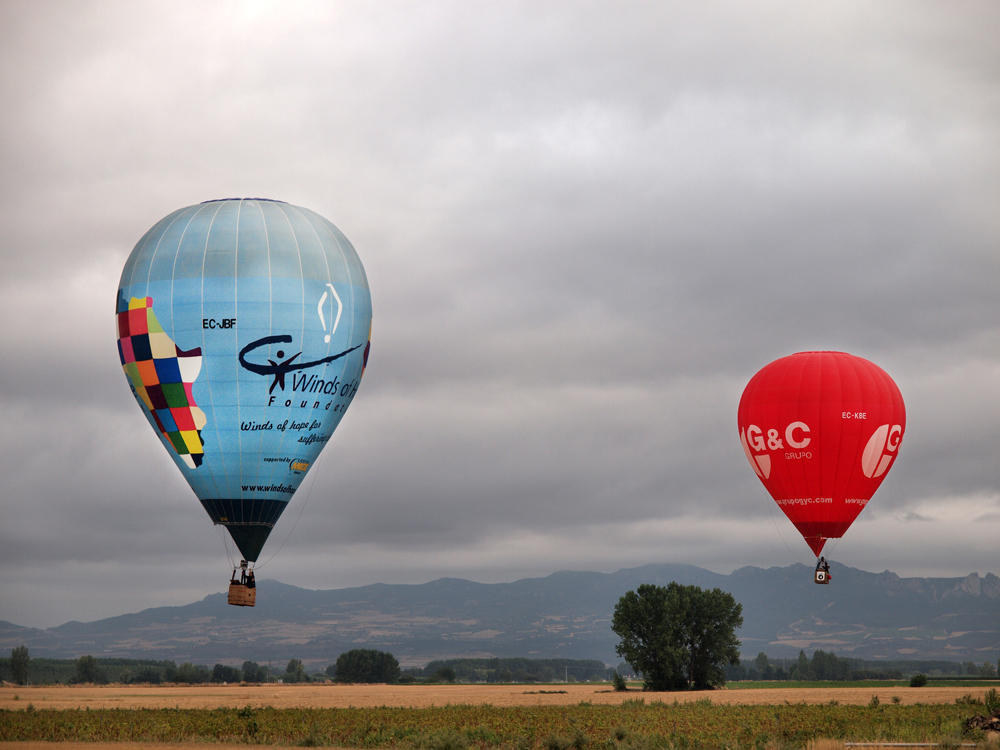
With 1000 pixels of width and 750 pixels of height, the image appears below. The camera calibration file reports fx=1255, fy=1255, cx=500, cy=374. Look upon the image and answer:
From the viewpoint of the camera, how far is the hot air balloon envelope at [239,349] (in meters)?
57.2

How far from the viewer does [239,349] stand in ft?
187

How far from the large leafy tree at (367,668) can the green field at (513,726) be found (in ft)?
344

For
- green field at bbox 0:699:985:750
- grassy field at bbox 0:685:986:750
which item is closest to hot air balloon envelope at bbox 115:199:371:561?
green field at bbox 0:699:985:750

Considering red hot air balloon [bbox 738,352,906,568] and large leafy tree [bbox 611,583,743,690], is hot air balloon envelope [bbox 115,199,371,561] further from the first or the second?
large leafy tree [bbox 611,583,743,690]

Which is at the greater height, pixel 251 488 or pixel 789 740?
pixel 251 488

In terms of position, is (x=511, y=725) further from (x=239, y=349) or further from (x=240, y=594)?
(x=239, y=349)

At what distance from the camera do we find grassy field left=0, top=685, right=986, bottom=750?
157 ft

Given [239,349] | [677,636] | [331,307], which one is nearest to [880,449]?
[331,307]

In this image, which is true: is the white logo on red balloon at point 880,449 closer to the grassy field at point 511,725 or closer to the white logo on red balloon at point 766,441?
the white logo on red balloon at point 766,441

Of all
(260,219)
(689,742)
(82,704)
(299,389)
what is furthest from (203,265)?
(82,704)

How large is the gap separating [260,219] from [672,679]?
230ft

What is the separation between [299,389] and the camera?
58094 mm

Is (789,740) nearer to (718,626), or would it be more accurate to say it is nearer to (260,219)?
(260,219)

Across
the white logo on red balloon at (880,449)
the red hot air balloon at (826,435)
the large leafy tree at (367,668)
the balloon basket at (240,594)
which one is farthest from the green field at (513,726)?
the large leafy tree at (367,668)
